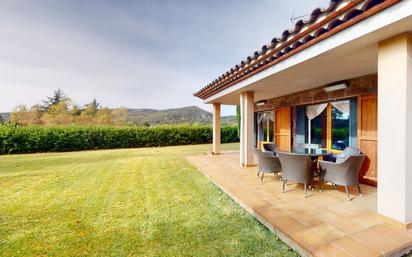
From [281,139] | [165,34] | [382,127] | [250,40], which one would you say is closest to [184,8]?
[165,34]

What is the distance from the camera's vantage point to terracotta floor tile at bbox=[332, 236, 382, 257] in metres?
2.36

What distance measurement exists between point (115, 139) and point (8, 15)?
11286 mm

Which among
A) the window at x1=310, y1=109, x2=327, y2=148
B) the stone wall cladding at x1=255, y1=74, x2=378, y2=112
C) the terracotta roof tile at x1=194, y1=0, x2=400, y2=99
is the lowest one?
the window at x1=310, y1=109, x2=327, y2=148

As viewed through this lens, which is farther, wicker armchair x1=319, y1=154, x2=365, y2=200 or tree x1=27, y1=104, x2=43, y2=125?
tree x1=27, y1=104, x2=43, y2=125

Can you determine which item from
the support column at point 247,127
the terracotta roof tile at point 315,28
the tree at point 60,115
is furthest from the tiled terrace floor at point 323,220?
the tree at point 60,115

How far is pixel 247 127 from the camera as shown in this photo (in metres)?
7.49

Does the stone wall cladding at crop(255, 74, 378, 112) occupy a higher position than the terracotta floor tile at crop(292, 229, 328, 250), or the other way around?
the stone wall cladding at crop(255, 74, 378, 112)

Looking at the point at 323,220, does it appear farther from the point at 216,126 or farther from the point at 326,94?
the point at 216,126

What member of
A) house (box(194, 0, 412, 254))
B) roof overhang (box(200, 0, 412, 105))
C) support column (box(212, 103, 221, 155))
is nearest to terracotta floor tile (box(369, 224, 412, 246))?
house (box(194, 0, 412, 254))

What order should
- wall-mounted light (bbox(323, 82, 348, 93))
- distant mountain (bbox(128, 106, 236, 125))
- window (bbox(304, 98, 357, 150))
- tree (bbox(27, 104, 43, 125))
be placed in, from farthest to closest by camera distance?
distant mountain (bbox(128, 106, 236, 125)) → tree (bbox(27, 104, 43, 125)) → window (bbox(304, 98, 357, 150)) → wall-mounted light (bbox(323, 82, 348, 93))

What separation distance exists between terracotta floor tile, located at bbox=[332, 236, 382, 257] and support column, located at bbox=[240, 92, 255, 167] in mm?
4898

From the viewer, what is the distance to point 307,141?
7949 mm

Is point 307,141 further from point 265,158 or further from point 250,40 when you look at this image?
point 250,40

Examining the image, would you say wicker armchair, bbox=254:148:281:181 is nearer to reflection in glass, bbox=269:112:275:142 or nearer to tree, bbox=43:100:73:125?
reflection in glass, bbox=269:112:275:142
